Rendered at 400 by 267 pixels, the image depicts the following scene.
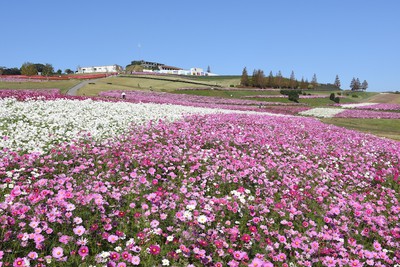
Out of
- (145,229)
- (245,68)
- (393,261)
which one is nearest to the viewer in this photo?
(145,229)

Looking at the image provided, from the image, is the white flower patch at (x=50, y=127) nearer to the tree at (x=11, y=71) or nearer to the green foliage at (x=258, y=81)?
the green foliage at (x=258, y=81)

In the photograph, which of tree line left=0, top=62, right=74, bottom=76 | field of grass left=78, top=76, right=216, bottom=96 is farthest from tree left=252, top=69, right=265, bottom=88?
tree line left=0, top=62, right=74, bottom=76

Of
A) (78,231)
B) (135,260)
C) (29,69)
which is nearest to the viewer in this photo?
(135,260)

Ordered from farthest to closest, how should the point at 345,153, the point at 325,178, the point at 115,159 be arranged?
the point at 345,153
the point at 325,178
the point at 115,159

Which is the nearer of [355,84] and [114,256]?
[114,256]

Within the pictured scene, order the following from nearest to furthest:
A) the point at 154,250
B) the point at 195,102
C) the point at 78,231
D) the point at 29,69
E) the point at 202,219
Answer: the point at 154,250, the point at 78,231, the point at 202,219, the point at 195,102, the point at 29,69

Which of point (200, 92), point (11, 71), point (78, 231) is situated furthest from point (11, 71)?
point (78, 231)

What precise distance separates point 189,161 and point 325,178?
4.31 metres

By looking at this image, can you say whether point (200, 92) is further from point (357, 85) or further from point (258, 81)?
point (357, 85)

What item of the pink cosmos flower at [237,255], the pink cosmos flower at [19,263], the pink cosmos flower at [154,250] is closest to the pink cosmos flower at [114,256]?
the pink cosmos flower at [154,250]

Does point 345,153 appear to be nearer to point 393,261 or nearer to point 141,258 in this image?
point 393,261

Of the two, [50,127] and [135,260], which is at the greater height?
[50,127]

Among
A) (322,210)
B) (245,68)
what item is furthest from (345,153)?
(245,68)

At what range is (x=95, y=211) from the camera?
512cm
